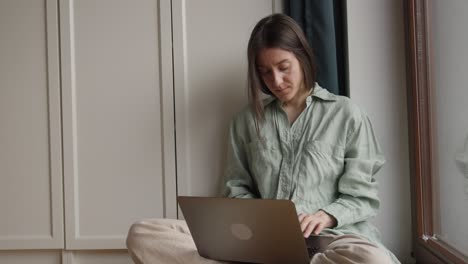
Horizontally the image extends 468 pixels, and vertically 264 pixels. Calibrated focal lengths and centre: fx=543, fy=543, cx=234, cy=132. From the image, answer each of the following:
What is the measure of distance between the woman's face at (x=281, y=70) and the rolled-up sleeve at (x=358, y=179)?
0.22 meters

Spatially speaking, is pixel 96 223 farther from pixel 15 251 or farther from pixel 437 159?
pixel 437 159

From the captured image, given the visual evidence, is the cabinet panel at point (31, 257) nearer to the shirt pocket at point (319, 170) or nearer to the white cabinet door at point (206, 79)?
the white cabinet door at point (206, 79)

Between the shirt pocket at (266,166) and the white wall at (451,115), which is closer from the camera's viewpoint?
the white wall at (451,115)

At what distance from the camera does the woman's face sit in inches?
62.6

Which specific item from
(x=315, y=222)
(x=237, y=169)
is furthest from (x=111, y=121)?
(x=315, y=222)

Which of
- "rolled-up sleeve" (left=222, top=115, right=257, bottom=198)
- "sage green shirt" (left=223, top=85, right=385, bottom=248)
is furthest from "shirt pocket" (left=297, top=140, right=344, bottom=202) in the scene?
"rolled-up sleeve" (left=222, top=115, right=257, bottom=198)

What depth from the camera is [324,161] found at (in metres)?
1.56

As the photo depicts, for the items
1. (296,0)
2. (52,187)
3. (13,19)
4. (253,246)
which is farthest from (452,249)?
(13,19)

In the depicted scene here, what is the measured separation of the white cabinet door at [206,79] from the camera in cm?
187

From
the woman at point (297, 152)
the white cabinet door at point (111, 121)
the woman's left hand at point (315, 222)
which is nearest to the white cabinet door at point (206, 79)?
the white cabinet door at point (111, 121)

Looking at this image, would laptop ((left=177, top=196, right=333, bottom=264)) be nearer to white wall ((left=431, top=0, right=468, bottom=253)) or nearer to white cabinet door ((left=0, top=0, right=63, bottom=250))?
white wall ((left=431, top=0, right=468, bottom=253))

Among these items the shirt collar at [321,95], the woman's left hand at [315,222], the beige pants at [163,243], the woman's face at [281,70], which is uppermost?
the woman's face at [281,70]

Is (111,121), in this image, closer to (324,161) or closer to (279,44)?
(279,44)

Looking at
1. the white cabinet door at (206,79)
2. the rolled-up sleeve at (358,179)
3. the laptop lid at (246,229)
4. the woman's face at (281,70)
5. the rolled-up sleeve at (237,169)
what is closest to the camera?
the laptop lid at (246,229)
